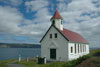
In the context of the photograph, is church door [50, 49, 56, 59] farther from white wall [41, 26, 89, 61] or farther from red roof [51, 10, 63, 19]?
red roof [51, 10, 63, 19]

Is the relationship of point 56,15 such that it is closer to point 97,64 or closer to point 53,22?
point 53,22

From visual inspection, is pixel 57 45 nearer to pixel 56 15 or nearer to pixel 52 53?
pixel 52 53

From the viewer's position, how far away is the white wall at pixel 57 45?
29.8m

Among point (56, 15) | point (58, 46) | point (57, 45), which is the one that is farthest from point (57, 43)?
point (56, 15)

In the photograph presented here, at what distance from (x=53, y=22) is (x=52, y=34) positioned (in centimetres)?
313

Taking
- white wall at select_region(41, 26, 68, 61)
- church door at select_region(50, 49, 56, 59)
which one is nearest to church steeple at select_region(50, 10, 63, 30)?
white wall at select_region(41, 26, 68, 61)

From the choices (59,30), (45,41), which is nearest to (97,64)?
(59,30)

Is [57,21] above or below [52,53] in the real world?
above

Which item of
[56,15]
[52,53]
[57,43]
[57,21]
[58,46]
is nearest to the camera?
[58,46]

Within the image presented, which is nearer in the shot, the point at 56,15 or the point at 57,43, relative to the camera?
the point at 57,43

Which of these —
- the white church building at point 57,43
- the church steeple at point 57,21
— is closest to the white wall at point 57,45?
the white church building at point 57,43

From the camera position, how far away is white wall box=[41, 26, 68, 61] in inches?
1174

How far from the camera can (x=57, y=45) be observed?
3070 centimetres

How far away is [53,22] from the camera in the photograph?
32.9 meters
